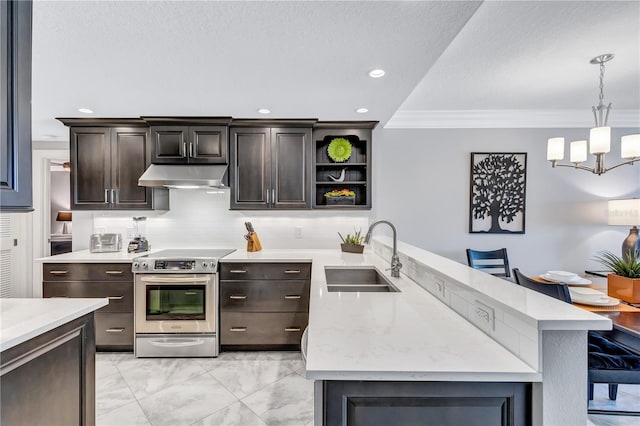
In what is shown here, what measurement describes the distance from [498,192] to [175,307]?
3744 mm

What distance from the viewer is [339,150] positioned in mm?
3441

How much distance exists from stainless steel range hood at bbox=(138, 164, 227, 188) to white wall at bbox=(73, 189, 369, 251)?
0.48m

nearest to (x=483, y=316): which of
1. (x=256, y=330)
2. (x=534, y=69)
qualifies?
(x=256, y=330)

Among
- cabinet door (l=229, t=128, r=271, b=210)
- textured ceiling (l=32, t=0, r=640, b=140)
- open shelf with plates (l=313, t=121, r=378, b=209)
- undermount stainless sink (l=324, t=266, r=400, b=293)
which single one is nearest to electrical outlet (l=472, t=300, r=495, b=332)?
undermount stainless sink (l=324, t=266, r=400, b=293)

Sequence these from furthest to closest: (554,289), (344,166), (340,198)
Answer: (344,166) → (340,198) → (554,289)

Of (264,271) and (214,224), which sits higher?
(214,224)

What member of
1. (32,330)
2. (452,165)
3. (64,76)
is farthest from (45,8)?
(452,165)

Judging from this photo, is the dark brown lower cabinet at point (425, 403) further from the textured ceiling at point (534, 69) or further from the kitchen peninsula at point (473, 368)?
the textured ceiling at point (534, 69)

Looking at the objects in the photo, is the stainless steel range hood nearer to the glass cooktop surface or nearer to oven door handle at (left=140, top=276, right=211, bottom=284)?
the glass cooktop surface

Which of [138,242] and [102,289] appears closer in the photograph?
[102,289]

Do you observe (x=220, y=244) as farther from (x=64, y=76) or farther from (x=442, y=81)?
(x=442, y=81)

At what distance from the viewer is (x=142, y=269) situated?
9.48 feet

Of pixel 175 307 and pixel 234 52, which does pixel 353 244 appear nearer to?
pixel 175 307

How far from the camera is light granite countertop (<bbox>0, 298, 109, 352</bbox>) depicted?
3.72 feet
